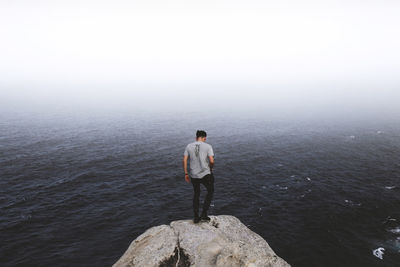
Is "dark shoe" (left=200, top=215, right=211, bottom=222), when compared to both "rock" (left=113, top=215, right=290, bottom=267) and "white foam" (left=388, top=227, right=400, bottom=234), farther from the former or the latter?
"white foam" (left=388, top=227, right=400, bottom=234)

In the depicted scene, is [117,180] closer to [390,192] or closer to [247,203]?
[247,203]

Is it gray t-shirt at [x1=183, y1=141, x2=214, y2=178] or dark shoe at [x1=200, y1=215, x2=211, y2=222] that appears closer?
gray t-shirt at [x1=183, y1=141, x2=214, y2=178]

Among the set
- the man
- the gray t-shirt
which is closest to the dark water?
the man

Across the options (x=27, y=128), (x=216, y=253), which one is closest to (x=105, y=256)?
(x=216, y=253)

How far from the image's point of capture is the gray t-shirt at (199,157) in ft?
33.7

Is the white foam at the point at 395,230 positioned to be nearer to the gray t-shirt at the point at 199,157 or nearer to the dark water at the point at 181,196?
the dark water at the point at 181,196

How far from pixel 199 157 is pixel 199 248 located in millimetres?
4049

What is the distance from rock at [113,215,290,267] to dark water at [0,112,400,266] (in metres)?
11.9

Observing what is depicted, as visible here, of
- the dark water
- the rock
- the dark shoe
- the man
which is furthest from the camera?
the dark water

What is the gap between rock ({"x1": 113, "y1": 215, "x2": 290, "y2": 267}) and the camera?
9.31m

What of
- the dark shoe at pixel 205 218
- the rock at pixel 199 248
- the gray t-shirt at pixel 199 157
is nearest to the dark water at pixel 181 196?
the rock at pixel 199 248

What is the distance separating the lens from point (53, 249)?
20.7 m

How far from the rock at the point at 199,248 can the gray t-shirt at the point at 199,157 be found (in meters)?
2.91

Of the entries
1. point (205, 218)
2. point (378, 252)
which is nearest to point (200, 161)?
point (205, 218)
